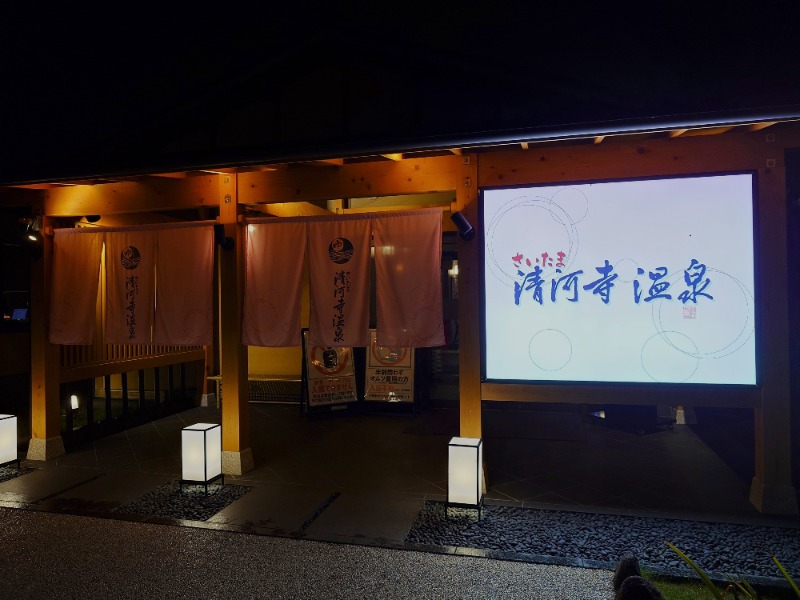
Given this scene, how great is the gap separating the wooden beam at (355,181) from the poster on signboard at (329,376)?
453 cm

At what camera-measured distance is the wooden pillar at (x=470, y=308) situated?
6.50 meters

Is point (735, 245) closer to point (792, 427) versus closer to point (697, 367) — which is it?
point (697, 367)

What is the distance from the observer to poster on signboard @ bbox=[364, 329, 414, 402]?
11227mm

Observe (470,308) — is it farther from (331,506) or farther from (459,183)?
(331,506)

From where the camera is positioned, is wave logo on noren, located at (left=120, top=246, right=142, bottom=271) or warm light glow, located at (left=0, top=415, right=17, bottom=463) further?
wave logo on noren, located at (left=120, top=246, right=142, bottom=271)

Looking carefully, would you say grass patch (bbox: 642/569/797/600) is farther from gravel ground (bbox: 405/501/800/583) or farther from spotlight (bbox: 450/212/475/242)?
spotlight (bbox: 450/212/475/242)

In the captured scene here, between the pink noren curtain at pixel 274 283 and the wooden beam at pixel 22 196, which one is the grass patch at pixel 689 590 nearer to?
the pink noren curtain at pixel 274 283

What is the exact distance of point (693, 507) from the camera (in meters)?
6.00

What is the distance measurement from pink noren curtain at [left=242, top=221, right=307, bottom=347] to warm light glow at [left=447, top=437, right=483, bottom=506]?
2734 mm

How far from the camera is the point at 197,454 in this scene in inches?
262

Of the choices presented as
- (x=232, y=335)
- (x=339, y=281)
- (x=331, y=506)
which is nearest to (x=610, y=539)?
(x=331, y=506)

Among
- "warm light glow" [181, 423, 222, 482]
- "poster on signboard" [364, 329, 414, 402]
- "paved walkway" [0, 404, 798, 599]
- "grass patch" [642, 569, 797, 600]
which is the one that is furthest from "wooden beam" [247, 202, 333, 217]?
"grass patch" [642, 569, 797, 600]

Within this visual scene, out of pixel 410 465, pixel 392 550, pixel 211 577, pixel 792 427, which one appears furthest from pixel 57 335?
pixel 792 427

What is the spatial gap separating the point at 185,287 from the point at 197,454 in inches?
97.9
